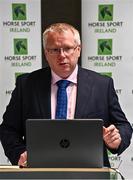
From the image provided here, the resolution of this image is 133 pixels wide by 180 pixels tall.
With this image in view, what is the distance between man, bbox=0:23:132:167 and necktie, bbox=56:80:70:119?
2 cm

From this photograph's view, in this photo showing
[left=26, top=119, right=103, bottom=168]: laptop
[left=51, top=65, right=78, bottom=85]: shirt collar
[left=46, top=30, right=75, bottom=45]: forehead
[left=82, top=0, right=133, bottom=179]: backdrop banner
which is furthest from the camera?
[left=82, top=0, right=133, bottom=179]: backdrop banner

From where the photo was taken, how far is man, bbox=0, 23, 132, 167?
216cm

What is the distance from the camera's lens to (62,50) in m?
2.17

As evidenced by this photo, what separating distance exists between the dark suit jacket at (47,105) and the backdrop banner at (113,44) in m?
1.22

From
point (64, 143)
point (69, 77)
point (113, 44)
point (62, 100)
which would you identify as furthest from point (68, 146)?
point (113, 44)

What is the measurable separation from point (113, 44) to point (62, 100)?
145cm

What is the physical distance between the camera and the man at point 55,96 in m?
2.16

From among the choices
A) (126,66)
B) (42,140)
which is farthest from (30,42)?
(42,140)

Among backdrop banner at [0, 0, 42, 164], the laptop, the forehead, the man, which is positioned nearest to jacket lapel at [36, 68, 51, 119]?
the man

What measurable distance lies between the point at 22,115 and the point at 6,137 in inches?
6.7

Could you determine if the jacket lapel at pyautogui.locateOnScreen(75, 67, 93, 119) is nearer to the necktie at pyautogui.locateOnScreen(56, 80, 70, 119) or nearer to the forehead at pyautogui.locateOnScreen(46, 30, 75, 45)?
the necktie at pyautogui.locateOnScreen(56, 80, 70, 119)

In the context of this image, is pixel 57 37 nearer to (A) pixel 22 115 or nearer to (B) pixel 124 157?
(A) pixel 22 115

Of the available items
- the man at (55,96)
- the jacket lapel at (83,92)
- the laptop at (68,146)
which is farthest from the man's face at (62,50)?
the laptop at (68,146)

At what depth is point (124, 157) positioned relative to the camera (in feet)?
11.6
